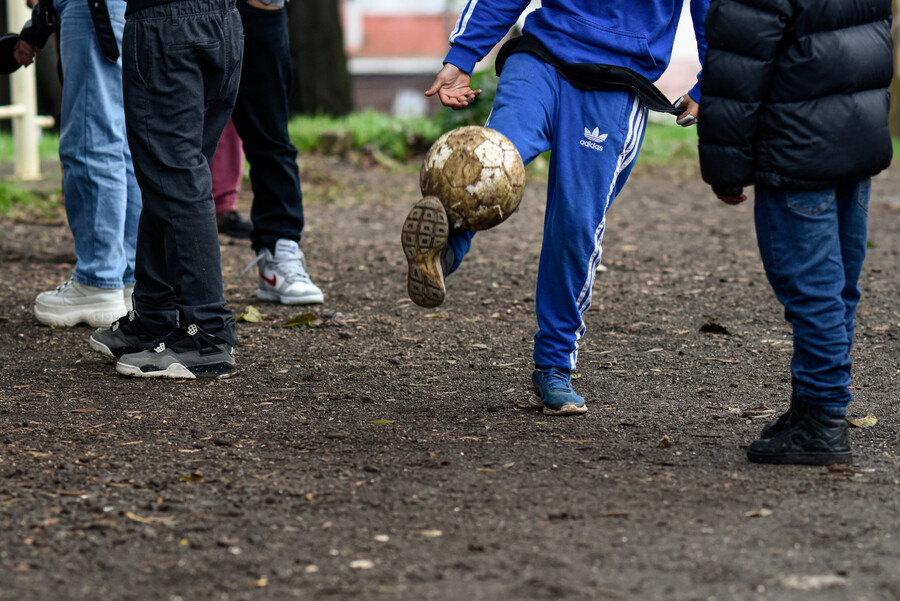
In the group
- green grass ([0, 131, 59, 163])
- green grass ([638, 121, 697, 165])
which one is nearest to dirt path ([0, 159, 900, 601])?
green grass ([0, 131, 59, 163])

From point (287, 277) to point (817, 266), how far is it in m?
3.11

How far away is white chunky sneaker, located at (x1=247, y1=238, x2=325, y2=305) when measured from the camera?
218 inches

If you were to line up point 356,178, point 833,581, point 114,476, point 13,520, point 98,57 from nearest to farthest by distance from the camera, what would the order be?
point 833,581
point 13,520
point 114,476
point 98,57
point 356,178

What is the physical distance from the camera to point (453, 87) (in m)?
3.62

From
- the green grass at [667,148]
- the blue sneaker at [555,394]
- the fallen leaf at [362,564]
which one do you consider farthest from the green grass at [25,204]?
the green grass at [667,148]

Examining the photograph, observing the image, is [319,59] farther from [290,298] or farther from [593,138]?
[593,138]

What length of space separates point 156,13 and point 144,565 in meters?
2.22

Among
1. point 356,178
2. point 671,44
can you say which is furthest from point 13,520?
point 356,178

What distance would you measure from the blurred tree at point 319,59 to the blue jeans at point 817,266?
1147 centimetres

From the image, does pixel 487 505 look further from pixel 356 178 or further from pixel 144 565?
pixel 356 178

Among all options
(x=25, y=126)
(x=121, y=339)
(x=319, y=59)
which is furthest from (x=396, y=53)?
(x=121, y=339)

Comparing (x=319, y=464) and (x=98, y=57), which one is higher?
(x=98, y=57)

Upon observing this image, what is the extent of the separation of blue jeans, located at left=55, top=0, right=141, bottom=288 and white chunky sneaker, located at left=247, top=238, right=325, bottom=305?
2.67 feet

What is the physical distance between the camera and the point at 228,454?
3.24 meters
